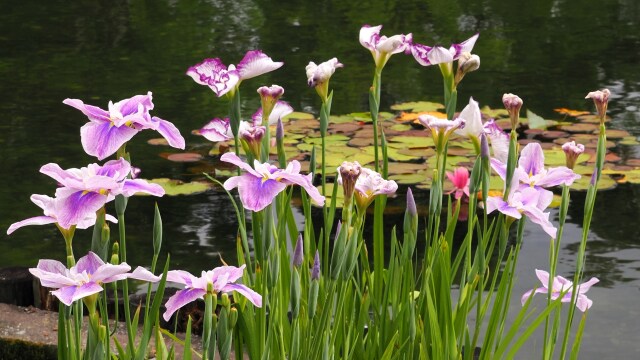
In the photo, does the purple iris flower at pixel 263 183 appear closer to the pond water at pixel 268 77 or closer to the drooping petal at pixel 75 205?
the drooping petal at pixel 75 205

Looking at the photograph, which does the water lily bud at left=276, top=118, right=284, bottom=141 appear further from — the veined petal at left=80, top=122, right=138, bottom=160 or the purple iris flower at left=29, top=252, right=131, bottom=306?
the purple iris flower at left=29, top=252, right=131, bottom=306

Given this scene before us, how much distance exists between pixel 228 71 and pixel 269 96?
0.08 metres

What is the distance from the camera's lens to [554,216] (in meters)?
3.86

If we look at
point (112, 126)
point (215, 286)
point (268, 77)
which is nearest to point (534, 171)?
point (215, 286)

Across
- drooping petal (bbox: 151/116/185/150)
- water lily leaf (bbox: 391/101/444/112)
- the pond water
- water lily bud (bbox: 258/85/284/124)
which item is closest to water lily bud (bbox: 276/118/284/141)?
water lily bud (bbox: 258/85/284/124)

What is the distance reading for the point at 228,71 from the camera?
1.57m

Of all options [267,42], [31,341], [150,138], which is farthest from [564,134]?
[31,341]

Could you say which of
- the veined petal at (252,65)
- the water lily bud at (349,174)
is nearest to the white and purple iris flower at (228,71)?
the veined petal at (252,65)

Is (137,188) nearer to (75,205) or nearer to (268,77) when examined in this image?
(75,205)

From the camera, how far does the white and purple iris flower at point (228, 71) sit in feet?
5.13

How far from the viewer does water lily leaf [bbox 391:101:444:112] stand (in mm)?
4910

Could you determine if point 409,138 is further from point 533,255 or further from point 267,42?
point 267,42

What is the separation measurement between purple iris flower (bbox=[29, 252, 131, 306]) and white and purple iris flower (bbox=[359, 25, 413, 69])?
68cm

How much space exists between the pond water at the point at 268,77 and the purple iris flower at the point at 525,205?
1.17m
